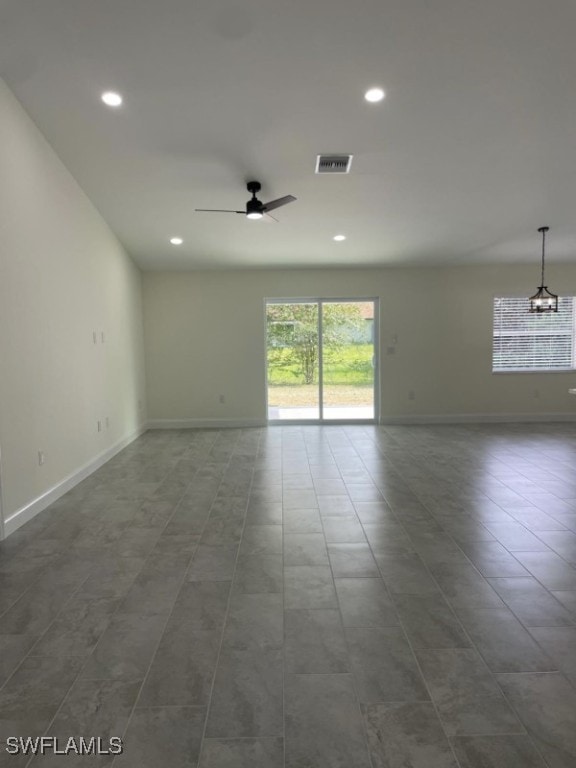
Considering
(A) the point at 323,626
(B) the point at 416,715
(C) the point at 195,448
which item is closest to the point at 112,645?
(A) the point at 323,626

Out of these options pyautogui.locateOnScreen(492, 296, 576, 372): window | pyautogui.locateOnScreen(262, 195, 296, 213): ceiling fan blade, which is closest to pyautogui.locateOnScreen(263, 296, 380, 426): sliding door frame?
pyautogui.locateOnScreen(492, 296, 576, 372): window

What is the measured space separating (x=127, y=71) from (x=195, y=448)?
4121 mm

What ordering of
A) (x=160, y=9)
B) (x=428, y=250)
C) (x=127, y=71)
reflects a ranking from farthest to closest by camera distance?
(x=428, y=250), (x=127, y=71), (x=160, y=9)

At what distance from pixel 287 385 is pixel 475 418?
126 inches

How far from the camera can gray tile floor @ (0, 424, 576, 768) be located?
154cm

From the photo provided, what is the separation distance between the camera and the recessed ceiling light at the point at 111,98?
348cm

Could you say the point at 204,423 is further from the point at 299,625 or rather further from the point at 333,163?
the point at 299,625

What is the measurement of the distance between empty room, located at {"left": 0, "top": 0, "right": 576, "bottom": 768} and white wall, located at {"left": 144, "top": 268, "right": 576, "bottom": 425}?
37mm

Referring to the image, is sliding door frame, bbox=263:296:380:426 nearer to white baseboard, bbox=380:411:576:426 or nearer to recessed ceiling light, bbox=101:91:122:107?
white baseboard, bbox=380:411:576:426

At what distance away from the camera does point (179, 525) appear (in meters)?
3.40

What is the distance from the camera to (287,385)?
7.57 meters

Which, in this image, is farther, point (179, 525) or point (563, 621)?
point (179, 525)

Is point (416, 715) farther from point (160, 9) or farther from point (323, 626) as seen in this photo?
point (160, 9)

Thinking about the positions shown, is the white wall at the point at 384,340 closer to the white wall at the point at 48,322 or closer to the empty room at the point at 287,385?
the empty room at the point at 287,385
